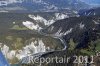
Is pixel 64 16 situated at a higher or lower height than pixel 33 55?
higher

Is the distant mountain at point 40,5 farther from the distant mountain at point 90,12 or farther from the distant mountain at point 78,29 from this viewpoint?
the distant mountain at point 78,29

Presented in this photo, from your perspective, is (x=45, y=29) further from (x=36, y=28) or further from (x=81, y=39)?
(x=81, y=39)

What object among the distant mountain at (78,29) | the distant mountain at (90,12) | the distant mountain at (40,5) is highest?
the distant mountain at (40,5)

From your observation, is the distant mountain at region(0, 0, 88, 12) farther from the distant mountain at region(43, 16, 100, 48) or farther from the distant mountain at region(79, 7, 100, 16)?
the distant mountain at region(43, 16, 100, 48)

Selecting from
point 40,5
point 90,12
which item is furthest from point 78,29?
point 40,5

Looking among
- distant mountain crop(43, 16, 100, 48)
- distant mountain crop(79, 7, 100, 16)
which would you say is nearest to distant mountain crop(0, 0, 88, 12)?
distant mountain crop(79, 7, 100, 16)

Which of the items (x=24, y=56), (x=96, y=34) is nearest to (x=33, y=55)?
(x=24, y=56)

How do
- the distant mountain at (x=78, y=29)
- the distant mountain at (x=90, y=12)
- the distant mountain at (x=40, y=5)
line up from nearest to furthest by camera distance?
1. the distant mountain at (x=40, y=5)
2. the distant mountain at (x=78, y=29)
3. the distant mountain at (x=90, y=12)

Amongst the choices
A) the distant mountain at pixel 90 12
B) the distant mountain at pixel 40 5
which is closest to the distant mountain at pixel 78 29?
the distant mountain at pixel 90 12
